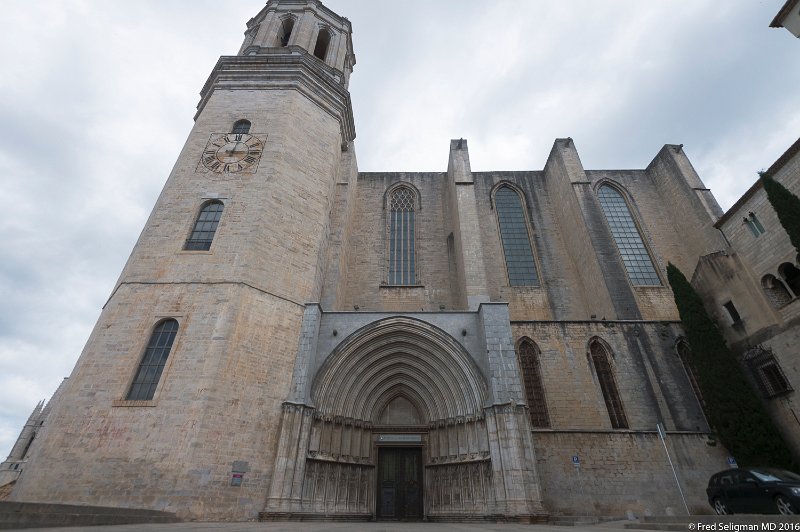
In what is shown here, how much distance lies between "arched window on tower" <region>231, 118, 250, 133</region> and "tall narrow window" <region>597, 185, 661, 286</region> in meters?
15.2

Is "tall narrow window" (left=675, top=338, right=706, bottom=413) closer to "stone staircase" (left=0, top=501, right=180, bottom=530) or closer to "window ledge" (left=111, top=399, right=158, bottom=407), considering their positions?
"stone staircase" (left=0, top=501, right=180, bottom=530)

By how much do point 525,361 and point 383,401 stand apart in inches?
184

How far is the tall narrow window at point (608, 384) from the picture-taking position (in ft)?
34.8

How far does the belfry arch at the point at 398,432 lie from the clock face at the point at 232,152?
5.33 meters

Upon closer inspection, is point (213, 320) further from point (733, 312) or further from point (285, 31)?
point (285, 31)

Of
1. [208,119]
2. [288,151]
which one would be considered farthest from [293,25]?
[288,151]

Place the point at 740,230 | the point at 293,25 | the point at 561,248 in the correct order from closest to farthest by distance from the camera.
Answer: the point at 740,230
the point at 561,248
the point at 293,25

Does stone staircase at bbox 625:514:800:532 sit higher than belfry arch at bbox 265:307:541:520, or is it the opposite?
belfry arch at bbox 265:307:541:520

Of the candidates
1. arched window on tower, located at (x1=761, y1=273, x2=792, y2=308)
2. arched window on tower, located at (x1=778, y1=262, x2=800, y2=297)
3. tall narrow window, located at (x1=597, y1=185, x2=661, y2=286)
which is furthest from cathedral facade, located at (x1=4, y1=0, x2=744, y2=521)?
arched window on tower, located at (x1=778, y1=262, x2=800, y2=297)

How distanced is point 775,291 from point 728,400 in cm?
325

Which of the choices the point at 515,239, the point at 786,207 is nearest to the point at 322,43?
the point at 515,239

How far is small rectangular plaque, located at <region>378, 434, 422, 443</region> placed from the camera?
9797 mm

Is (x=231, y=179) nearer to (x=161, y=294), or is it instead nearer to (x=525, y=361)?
(x=161, y=294)

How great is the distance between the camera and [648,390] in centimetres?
1079
